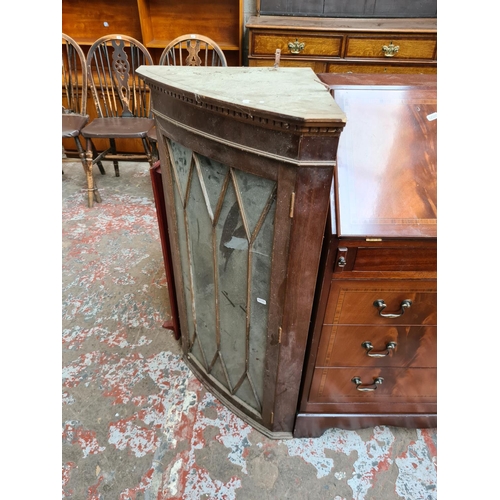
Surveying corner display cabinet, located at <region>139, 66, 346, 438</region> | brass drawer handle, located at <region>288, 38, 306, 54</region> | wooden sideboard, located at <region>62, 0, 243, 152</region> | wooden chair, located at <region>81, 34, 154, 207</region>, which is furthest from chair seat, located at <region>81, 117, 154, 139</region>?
corner display cabinet, located at <region>139, 66, 346, 438</region>

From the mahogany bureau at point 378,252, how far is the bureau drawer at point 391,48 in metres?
1.86

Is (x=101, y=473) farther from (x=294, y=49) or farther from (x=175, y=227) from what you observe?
(x=294, y=49)

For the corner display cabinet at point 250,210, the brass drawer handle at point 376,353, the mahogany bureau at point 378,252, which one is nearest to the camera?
the corner display cabinet at point 250,210

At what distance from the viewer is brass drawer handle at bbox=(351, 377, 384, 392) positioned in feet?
4.15

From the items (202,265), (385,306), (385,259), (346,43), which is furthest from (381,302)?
(346,43)

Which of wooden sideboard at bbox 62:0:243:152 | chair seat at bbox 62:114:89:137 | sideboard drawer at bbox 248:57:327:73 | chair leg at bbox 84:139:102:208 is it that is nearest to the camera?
chair seat at bbox 62:114:89:137

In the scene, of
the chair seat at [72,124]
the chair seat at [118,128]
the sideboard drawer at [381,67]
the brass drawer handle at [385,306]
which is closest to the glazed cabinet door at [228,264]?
the brass drawer handle at [385,306]

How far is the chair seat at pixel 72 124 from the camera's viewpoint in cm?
254

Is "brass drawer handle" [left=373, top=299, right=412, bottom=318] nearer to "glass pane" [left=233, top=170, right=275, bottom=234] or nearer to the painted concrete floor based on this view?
"glass pane" [left=233, top=170, right=275, bottom=234]

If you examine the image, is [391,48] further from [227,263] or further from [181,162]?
[227,263]

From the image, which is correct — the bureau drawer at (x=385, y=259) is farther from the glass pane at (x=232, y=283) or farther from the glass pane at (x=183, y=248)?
the glass pane at (x=183, y=248)

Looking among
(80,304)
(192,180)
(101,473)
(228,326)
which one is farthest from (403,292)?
(80,304)

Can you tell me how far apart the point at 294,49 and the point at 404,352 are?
249 centimetres

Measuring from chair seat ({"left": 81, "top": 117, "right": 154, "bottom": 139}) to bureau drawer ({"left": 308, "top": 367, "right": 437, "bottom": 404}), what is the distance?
2114mm
